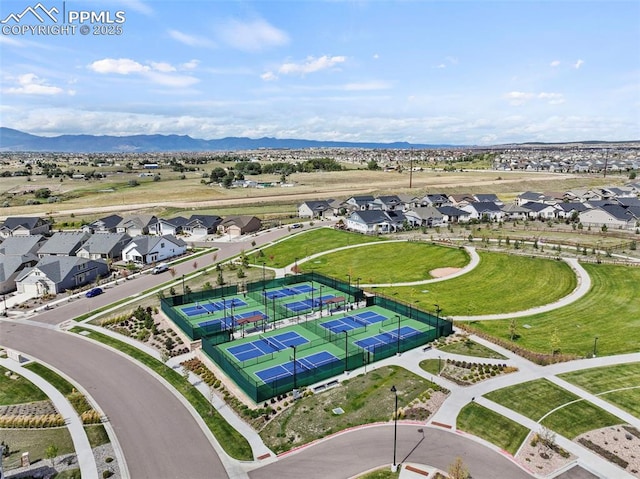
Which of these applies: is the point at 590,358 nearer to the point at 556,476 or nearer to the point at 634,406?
the point at 634,406

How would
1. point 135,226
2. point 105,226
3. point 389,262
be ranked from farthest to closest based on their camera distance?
point 135,226 → point 105,226 → point 389,262

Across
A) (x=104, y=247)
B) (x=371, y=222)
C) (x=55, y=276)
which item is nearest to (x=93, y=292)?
(x=55, y=276)

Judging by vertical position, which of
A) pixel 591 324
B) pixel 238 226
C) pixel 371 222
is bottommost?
pixel 591 324

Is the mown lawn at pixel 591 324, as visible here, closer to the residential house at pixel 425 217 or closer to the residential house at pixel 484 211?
the residential house at pixel 425 217

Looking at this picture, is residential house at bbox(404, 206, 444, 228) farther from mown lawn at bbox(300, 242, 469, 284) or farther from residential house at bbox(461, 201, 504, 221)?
mown lawn at bbox(300, 242, 469, 284)

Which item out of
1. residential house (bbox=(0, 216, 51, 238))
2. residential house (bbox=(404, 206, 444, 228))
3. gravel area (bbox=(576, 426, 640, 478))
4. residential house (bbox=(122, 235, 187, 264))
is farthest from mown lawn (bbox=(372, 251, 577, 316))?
residential house (bbox=(0, 216, 51, 238))

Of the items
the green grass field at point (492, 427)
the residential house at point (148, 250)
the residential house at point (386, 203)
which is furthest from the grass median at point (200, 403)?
the residential house at point (386, 203)

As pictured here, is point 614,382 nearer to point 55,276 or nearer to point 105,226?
point 55,276
